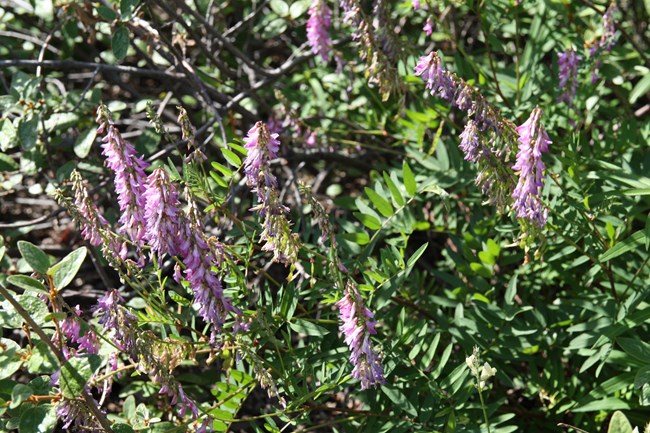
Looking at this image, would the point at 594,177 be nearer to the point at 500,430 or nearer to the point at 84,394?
the point at 500,430

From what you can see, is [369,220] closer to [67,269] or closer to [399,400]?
[399,400]

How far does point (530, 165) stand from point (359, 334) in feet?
1.89

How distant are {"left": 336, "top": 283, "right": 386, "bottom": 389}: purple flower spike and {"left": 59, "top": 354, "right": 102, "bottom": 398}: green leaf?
1.94 ft

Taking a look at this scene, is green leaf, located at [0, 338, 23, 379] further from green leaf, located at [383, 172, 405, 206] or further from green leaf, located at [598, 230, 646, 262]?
green leaf, located at [598, 230, 646, 262]

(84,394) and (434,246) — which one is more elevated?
(84,394)

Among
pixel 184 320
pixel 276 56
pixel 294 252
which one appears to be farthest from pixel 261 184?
pixel 276 56

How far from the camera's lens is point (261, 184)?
202 centimetres

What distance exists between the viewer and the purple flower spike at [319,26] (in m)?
3.00

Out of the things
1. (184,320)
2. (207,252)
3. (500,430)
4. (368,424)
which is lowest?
(500,430)

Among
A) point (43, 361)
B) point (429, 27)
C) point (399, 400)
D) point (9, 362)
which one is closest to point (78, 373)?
point (43, 361)

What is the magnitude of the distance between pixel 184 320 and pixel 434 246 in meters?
1.44

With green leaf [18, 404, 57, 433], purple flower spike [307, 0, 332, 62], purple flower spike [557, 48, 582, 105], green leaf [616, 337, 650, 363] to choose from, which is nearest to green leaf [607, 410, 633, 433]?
green leaf [616, 337, 650, 363]

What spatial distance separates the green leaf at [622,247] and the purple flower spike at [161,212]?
3.83 ft

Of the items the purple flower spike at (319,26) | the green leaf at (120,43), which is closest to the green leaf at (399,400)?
the purple flower spike at (319,26)
